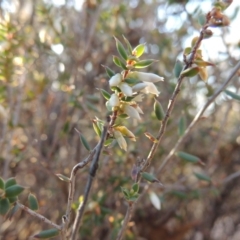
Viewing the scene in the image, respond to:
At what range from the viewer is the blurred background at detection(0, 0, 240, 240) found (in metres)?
1.31

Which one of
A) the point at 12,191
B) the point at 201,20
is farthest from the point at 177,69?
the point at 12,191

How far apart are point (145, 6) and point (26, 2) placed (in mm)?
559

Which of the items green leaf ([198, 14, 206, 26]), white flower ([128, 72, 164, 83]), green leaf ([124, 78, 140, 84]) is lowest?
green leaf ([124, 78, 140, 84])

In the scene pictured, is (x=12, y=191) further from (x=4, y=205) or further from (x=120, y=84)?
(x=120, y=84)

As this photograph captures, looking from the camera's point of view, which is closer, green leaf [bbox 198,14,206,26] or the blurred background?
green leaf [bbox 198,14,206,26]

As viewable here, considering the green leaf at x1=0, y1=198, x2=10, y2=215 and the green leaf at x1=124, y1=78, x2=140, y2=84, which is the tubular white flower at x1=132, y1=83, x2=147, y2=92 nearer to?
the green leaf at x1=124, y1=78, x2=140, y2=84

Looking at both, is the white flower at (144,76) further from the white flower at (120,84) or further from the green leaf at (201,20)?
the green leaf at (201,20)

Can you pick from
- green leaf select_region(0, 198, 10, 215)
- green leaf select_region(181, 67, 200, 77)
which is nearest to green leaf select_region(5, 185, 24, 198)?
green leaf select_region(0, 198, 10, 215)

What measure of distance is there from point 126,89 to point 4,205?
26 cm

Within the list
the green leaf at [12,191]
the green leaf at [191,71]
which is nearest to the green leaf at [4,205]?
the green leaf at [12,191]

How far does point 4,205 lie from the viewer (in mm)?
694

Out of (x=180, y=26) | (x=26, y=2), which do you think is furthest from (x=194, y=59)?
(x=26, y=2)

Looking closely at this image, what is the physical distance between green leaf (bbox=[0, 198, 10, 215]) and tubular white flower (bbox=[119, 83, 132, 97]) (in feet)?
0.83

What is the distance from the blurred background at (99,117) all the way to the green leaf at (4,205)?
19.4 inches
